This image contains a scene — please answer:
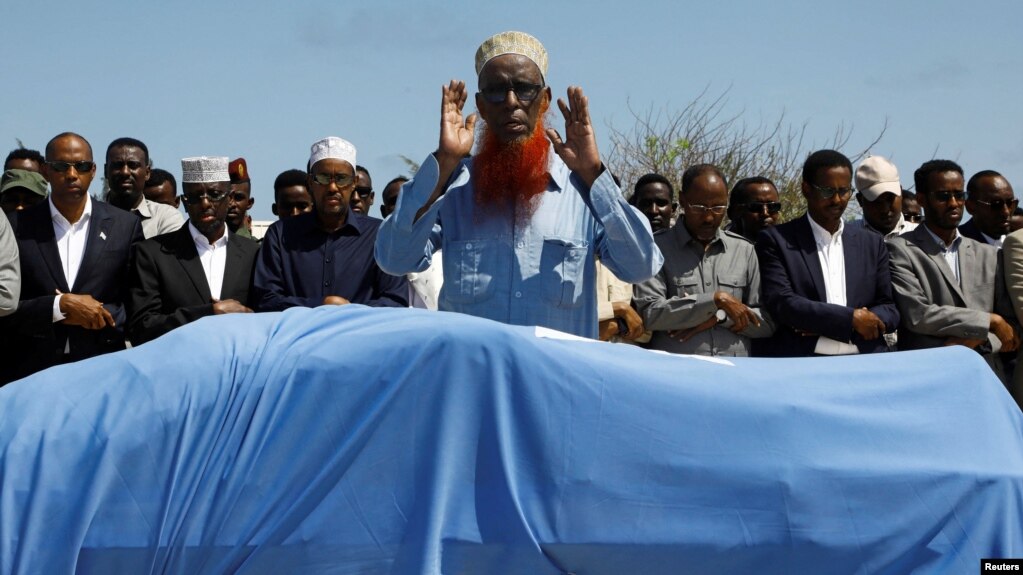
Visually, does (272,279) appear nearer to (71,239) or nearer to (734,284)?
(71,239)

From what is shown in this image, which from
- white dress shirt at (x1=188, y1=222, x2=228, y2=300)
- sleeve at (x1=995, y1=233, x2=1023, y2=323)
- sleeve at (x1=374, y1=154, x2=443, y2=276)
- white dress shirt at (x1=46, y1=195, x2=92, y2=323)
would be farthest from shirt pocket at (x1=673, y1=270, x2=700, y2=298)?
white dress shirt at (x1=46, y1=195, x2=92, y2=323)

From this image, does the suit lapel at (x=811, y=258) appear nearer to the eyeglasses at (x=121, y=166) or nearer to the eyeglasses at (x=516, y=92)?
the eyeglasses at (x=516, y=92)

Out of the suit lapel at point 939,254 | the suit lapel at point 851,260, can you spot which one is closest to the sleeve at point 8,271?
the suit lapel at point 851,260

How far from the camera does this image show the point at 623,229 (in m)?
5.15

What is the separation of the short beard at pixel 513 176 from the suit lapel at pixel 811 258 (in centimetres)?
238

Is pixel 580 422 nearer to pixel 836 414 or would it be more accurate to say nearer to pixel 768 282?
pixel 836 414

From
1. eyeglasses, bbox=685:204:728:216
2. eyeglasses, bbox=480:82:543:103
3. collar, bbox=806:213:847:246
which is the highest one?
eyeglasses, bbox=480:82:543:103

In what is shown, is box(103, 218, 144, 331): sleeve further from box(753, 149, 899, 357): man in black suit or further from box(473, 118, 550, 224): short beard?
box(753, 149, 899, 357): man in black suit

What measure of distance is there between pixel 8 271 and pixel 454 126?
3.11 metres

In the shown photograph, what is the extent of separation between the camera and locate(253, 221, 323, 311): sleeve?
6.98 m

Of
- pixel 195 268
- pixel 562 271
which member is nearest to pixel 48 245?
pixel 195 268

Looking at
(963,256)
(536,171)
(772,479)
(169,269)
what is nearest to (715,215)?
(963,256)

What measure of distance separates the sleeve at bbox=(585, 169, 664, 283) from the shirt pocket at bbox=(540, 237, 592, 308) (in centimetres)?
17

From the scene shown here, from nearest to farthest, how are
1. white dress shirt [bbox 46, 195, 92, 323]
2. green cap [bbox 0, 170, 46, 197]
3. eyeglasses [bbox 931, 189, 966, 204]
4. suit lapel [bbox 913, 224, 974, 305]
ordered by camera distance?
white dress shirt [bbox 46, 195, 92, 323] < suit lapel [bbox 913, 224, 974, 305] < eyeglasses [bbox 931, 189, 966, 204] < green cap [bbox 0, 170, 46, 197]
